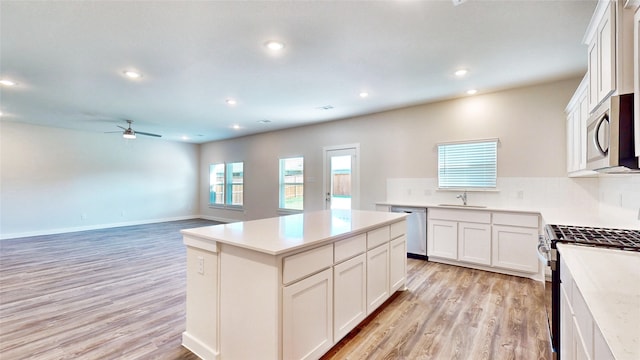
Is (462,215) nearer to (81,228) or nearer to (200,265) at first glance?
(200,265)

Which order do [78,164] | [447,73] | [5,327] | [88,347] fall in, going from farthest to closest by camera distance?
[78,164]
[447,73]
[5,327]
[88,347]

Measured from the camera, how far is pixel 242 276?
1.84 m

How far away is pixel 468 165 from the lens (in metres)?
4.55

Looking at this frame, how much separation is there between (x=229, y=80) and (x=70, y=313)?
3.05 m

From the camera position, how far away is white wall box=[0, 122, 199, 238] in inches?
252

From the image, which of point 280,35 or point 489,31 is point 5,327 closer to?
point 280,35

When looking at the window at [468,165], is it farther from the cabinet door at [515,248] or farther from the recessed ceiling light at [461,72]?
the recessed ceiling light at [461,72]

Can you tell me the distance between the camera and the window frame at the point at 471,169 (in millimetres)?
4340

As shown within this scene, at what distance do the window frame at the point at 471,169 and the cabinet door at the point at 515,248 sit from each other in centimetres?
77

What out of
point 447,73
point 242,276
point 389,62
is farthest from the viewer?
point 447,73

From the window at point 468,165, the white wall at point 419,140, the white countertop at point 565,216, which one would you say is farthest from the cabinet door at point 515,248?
the window at point 468,165

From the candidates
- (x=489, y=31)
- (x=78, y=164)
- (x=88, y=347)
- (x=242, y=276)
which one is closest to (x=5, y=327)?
(x=88, y=347)

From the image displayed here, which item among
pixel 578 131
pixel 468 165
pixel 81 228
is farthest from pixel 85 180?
pixel 578 131

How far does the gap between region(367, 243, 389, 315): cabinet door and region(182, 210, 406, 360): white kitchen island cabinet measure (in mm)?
37
